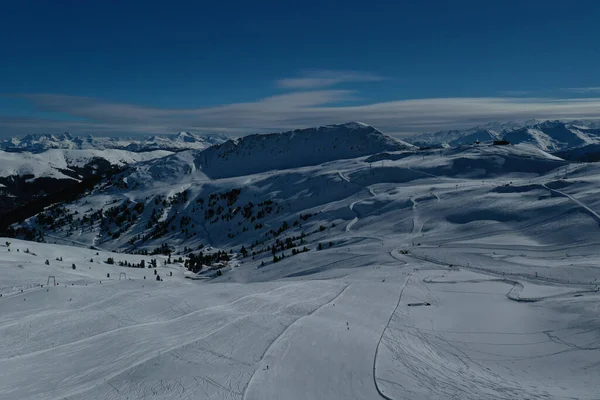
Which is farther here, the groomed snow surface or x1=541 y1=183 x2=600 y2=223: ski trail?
x1=541 y1=183 x2=600 y2=223: ski trail

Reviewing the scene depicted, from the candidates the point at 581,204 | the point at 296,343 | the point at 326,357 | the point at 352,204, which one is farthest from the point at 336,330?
the point at 352,204

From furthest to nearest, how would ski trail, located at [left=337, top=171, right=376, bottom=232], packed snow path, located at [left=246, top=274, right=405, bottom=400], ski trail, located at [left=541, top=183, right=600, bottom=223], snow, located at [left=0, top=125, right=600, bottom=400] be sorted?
ski trail, located at [left=337, top=171, right=376, bottom=232], ski trail, located at [left=541, top=183, right=600, bottom=223], snow, located at [left=0, top=125, right=600, bottom=400], packed snow path, located at [left=246, top=274, right=405, bottom=400]

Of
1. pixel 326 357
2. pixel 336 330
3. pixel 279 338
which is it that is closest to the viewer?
pixel 326 357

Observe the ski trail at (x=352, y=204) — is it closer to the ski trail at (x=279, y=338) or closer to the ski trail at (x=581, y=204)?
the ski trail at (x=581, y=204)

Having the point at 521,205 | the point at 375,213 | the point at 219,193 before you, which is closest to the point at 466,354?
the point at 521,205

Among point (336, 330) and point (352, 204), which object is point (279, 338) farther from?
point (352, 204)

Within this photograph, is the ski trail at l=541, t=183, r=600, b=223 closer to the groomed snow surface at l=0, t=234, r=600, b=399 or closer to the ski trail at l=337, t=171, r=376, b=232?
the groomed snow surface at l=0, t=234, r=600, b=399

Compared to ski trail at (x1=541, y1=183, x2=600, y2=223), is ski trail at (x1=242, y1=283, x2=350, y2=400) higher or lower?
ski trail at (x1=242, y1=283, x2=350, y2=400)

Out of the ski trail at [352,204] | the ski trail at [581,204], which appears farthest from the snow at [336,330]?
the ski trail at [352,204]

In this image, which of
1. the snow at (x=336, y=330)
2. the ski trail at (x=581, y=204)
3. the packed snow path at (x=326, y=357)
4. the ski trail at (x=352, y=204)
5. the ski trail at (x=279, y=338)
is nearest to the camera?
the packed snow path at (x=326, y=357)

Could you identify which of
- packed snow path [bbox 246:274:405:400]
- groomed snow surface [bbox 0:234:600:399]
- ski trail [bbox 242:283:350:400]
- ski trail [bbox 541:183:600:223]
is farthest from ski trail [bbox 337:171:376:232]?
packed snow path [bbox 246:274:405:400]

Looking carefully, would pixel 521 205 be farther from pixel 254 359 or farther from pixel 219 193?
pixel 219 193
